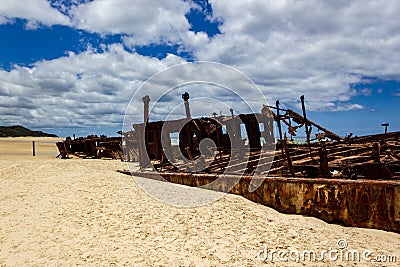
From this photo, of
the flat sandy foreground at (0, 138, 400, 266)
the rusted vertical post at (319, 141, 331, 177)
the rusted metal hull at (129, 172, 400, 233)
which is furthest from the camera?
the rusted vertical post at (319, 141, 331, 177)

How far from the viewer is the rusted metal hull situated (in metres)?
5.80

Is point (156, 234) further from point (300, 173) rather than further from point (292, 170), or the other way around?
point (300, 173)

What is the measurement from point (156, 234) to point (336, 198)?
12.2 ft

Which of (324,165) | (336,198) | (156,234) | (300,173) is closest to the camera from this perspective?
(156,234)

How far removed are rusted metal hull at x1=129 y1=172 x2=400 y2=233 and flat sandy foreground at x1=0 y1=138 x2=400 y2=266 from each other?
0.21 m

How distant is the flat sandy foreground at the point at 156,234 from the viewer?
4660 mm

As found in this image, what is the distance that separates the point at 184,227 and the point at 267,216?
1.96 m

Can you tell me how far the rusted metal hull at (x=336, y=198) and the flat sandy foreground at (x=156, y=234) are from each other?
213 mm

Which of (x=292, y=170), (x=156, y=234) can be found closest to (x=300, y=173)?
(x=292, y=170)

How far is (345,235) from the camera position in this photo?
5.86 meters

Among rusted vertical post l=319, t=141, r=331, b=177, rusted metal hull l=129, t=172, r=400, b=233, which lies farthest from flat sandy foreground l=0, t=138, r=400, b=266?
rusted vertical post l=319, t=141, r=331, b=177

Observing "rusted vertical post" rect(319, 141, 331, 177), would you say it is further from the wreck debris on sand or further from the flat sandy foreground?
the flat sandy foreground

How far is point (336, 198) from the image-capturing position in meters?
6.37

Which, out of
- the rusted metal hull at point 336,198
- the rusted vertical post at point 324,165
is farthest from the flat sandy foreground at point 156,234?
the rusted vertical post at point 324,165
